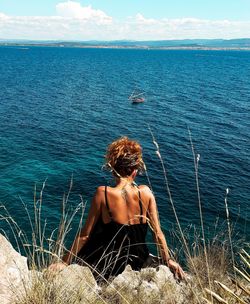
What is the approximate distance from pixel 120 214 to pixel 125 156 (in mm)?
652

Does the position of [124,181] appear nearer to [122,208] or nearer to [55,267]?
[122,208]

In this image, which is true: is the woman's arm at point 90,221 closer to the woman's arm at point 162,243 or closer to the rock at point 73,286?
the rock at point 73,286

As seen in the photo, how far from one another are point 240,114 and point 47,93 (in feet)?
131

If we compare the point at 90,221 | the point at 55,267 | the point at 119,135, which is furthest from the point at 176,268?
the point at 119,135

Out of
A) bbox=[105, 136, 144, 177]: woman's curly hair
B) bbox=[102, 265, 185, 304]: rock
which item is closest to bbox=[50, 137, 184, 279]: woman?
bbox=[105, 136, 144, 177]: woman's curly hair

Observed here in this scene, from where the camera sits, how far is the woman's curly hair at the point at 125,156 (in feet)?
12.4

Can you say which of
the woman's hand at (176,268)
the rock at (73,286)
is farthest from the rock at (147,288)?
the rock at (73,286)

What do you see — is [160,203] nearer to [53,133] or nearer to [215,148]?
[215,148]

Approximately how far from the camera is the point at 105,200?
12.7 feet

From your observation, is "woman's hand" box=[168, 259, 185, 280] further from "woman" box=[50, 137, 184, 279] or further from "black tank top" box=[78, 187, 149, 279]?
"black tank top" box=[78, 187, 149, 279]

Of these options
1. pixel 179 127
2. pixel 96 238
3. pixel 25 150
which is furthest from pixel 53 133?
pixel 96 238

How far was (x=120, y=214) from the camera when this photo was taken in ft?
13.1

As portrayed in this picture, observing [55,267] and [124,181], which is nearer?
[55,267]

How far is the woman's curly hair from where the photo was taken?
3.79 meters
